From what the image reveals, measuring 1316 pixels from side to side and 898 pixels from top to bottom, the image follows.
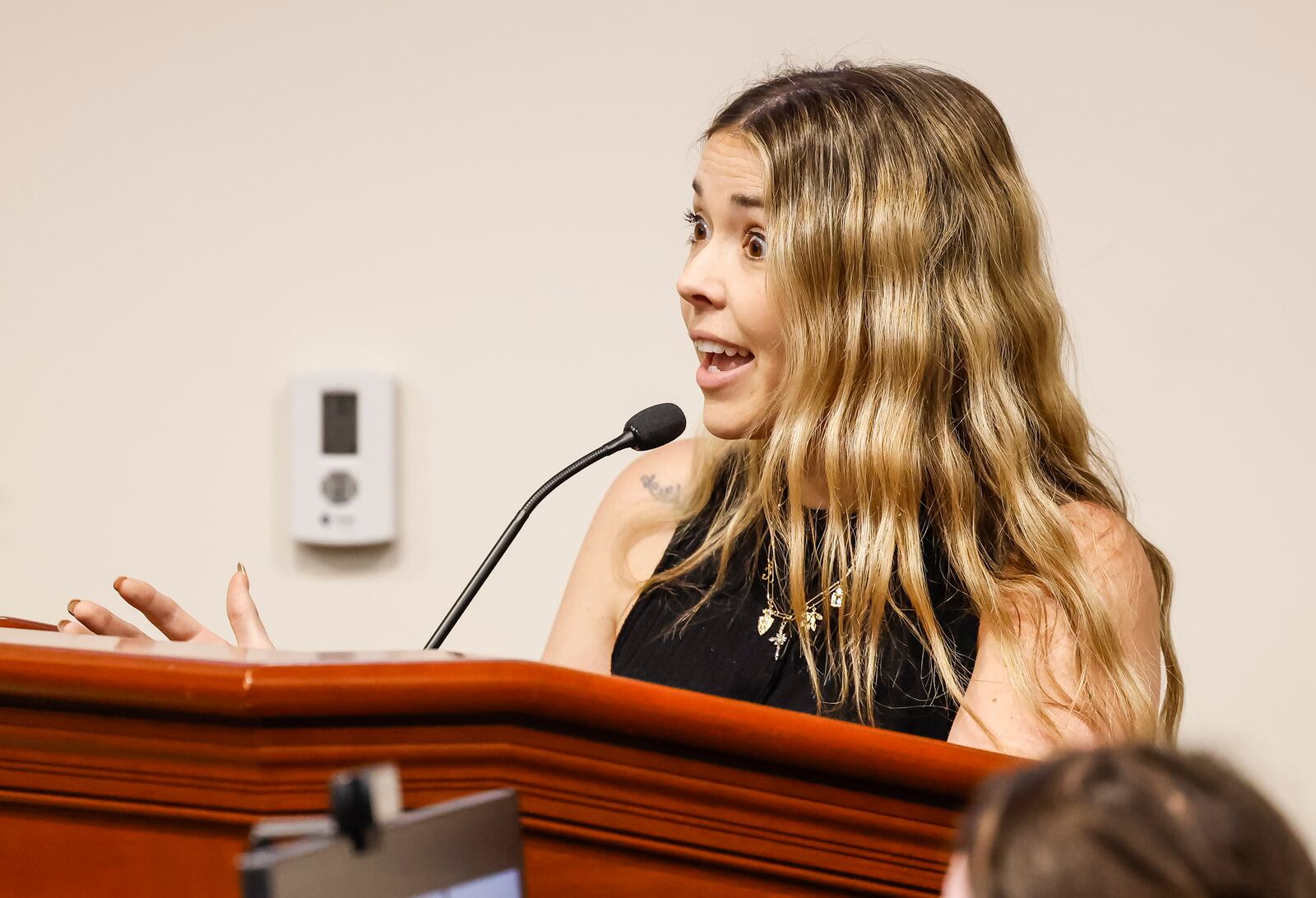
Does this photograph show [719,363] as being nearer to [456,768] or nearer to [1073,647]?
[1073,647]

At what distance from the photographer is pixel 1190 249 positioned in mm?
1965

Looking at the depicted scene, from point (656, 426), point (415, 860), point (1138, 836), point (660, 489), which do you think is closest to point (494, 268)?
point (660, 489)

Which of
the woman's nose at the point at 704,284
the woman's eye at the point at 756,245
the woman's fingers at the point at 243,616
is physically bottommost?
the woman's fingers at the point at 243,616

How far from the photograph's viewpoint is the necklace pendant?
139 cm

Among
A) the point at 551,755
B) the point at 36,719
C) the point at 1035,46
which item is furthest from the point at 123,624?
the point at 1035,46

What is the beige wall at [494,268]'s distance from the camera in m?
1.96

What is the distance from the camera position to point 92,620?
2.91 ft

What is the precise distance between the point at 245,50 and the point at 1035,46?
117 cm

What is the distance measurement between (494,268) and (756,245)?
2.30 ft

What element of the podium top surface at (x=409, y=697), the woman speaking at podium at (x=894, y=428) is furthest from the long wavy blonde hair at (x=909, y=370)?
the podium top surface at (x=409, y=697)

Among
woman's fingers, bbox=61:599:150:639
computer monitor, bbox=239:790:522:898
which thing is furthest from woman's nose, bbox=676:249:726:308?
computer monitor, bbox=239:790:522:898

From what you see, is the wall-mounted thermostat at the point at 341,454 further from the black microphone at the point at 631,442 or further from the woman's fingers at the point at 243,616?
the woman's fingers at the point at 243,616

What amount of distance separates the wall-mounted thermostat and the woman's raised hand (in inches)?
28.9

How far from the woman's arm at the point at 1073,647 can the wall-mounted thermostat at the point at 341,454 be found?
99cm
